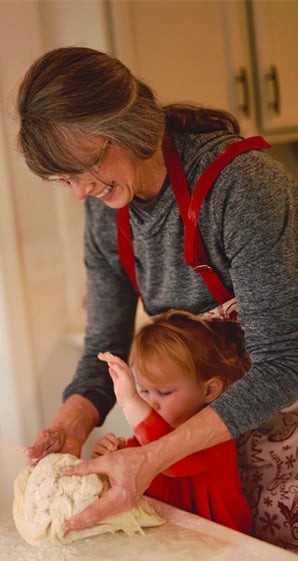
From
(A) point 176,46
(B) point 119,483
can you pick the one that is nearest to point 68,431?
(B) point 119,483

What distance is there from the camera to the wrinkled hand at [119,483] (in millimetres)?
1051

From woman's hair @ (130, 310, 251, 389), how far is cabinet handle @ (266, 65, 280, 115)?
124 cm

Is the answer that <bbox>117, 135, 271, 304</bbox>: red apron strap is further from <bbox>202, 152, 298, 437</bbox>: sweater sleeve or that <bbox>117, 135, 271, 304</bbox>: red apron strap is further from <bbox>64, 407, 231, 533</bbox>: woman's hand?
<bbox>64, 407, 231, 533</bbox>: woman's hand

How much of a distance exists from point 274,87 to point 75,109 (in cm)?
149

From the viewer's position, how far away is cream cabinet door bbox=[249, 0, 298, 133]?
238cm

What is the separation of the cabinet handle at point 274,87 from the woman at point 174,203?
115 cm

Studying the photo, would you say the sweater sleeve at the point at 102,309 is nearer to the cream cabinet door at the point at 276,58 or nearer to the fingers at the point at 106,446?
the fingers at the point at 106,446

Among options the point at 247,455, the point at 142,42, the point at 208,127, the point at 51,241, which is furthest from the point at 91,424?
the point at 142,42

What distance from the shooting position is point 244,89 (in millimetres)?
2387

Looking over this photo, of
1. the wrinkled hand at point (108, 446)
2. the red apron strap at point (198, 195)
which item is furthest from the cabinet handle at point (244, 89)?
the wrinkled hand at point (108, 446)

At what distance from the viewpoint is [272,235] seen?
1123 millimetres

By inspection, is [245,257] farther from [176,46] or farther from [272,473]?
[176,46]

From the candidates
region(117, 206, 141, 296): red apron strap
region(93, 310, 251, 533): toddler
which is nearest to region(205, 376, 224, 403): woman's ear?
region(93, 310, 251, 533): toddler

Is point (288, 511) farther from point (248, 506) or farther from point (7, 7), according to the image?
point (7, 7)
